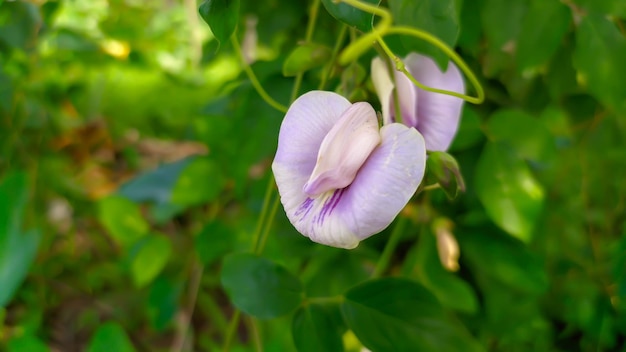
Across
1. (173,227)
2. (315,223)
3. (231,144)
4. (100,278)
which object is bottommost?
(100,278)

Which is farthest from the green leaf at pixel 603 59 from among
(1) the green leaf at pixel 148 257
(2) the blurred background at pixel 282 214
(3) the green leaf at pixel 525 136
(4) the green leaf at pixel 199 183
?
(1) the green leaf at pixel 148 257

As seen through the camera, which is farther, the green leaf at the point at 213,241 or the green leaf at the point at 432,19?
the green leaf at the point at 213,241

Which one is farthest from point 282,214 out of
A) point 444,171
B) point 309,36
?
point 444,171

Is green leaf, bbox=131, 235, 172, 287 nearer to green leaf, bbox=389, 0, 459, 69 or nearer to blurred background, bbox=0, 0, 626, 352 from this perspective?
blurred background, bbox=0, 0, 626, 352

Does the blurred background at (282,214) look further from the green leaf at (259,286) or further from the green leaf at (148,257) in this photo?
the green leaf at (259,286)

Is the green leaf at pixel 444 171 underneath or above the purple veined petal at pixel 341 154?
underneath

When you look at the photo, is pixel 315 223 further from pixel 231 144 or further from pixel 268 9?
pixel 268 9

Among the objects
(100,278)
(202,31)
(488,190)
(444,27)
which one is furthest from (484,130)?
(202,31)

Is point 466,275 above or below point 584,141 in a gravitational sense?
below
